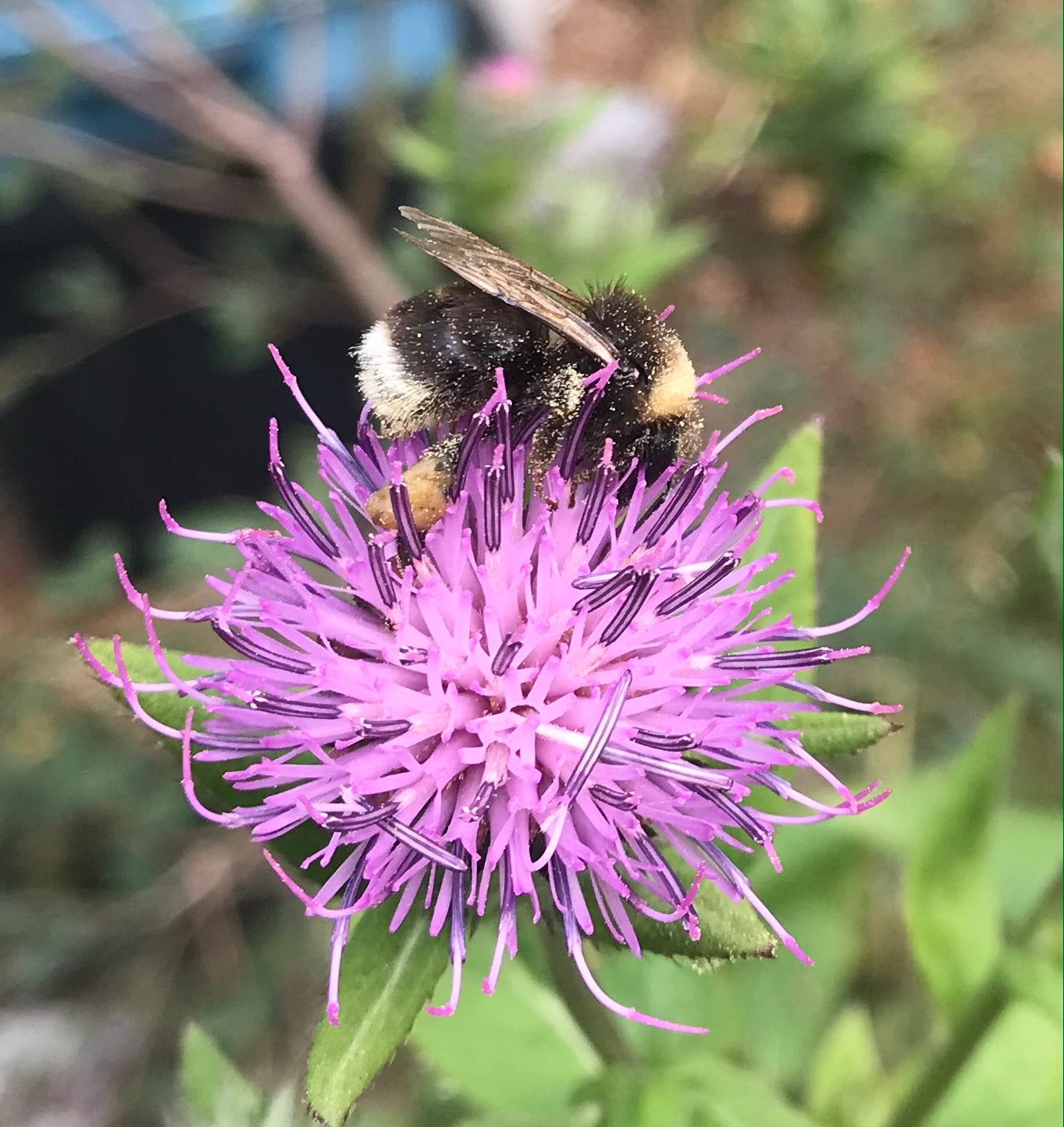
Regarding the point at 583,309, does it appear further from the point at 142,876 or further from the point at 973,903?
the point at 142,876

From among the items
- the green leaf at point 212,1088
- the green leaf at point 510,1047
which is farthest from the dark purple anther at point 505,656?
the green leaf at point 510,1047

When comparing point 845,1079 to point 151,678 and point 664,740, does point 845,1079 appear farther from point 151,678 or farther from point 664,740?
point 151,678

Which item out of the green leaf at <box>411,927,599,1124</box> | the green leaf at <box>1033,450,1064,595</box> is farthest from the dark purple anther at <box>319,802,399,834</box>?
the green leaf at <box>1033,450,1064,595</box>

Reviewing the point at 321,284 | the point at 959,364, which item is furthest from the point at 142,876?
the point at 959,364

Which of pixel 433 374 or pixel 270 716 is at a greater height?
pixel 433 374

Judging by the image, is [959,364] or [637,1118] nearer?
[637,1118]

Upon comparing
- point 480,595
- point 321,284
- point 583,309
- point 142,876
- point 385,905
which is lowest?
point 142,876

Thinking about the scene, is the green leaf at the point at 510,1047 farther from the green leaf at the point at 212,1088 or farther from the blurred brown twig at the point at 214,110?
the blurred brown twig at the point at 214,110
